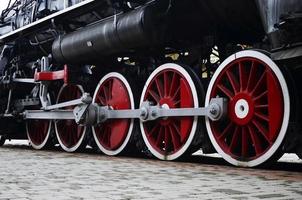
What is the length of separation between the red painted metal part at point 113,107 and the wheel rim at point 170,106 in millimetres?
494

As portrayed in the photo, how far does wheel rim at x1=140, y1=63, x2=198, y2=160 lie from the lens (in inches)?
222

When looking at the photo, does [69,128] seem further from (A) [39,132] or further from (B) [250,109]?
(B) [250,109]

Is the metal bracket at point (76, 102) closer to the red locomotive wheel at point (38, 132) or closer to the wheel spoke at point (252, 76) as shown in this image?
the red locomotive wheel at point (38, 132)

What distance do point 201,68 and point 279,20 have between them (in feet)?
6.82

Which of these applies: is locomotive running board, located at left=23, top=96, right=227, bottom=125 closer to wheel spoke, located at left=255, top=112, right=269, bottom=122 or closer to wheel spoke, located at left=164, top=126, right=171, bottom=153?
wheel spoke, located at left=164, top=126, right=171, bottom=153

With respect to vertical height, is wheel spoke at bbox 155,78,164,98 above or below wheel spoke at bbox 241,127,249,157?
above

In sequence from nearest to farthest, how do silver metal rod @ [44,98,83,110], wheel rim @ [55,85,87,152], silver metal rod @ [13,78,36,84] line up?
silver metal rod @ [44,98,83,110]
wheel rim @ [55,85,87,152]
silver metal rod @ [13,78,36,84]

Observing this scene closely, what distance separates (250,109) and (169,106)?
1.31 meters

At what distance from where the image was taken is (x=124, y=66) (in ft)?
23.9

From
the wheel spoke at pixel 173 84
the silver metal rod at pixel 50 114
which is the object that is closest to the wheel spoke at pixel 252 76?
the wheel spoke at pixel 173 84

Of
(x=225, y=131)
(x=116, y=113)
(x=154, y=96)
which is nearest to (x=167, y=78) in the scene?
(x=154, y=96)

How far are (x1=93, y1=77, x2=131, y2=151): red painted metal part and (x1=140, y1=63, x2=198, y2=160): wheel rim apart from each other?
49 centimetres

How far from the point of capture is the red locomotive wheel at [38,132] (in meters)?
8.48

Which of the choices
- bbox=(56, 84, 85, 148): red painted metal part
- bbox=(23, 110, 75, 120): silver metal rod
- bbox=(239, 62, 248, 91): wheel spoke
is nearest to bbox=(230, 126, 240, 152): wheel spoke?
bbox=(239, 62, 248, 91): wheel spoke
